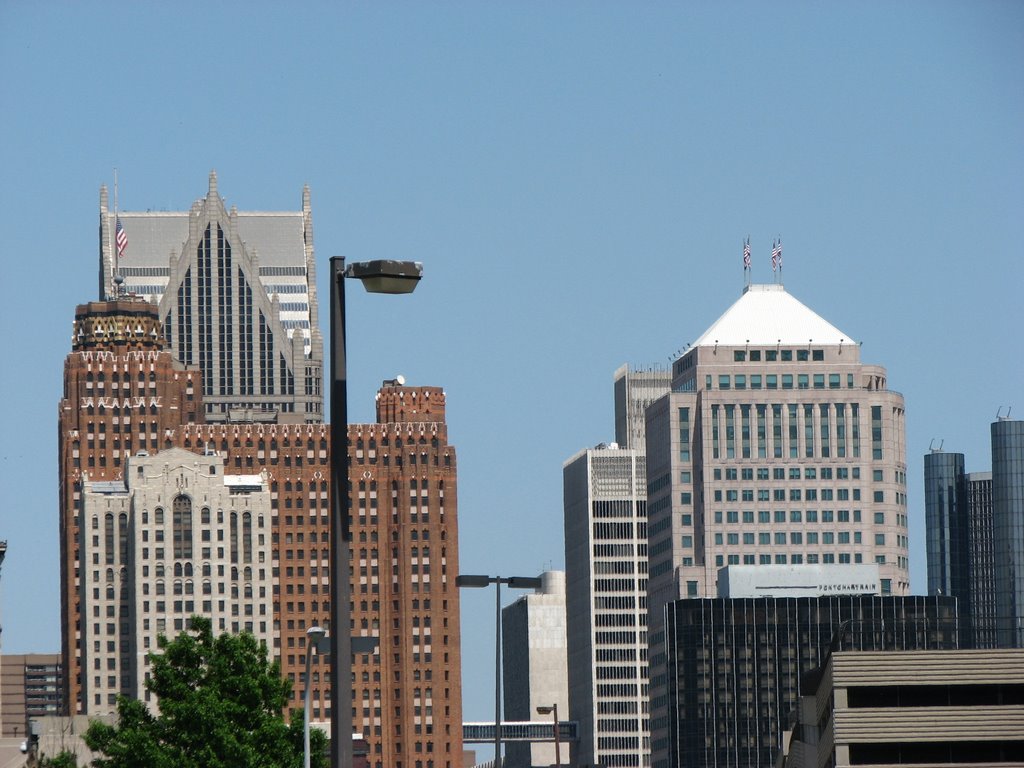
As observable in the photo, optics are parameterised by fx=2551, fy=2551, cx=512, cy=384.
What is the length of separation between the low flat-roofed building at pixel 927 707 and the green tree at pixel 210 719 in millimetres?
45098

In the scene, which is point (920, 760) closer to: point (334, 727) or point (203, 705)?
point (203, 705)

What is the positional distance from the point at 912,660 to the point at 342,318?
324ft

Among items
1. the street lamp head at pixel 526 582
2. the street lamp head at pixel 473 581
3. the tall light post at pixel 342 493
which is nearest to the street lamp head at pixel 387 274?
the tall light post at pixel 342 493

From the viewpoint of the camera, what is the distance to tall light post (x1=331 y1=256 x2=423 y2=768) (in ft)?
145

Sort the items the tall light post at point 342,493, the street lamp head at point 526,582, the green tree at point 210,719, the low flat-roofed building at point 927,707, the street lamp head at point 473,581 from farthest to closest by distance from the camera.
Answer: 1. the low flat-roofed building at point 927,707
2. the green tree at point 210,719
3. the street lamp head at point 473,581
4. the street lamp head at point 526,582
5. the tall light post at point 342,493

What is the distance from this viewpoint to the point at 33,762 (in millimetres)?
121750

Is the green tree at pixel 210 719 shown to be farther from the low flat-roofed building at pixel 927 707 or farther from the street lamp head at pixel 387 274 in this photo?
the street lamp head at pixel 387 274

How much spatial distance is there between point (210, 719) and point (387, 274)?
5540 cm

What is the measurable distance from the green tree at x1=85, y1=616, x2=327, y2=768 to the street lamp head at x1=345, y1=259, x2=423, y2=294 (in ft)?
179

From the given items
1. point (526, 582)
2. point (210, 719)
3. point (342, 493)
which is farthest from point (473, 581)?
point (342, 493)

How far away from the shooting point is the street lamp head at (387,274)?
44.6 meters

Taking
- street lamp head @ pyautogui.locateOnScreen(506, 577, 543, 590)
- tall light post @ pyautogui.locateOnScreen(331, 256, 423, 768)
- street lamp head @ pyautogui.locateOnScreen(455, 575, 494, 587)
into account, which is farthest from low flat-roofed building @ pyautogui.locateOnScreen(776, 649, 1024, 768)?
tall light post @ pyautogui.locateOnScreen(331, 256, 423, 768)

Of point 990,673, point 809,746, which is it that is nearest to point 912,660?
point 990,673

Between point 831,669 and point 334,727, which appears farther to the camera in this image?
point 831,669
